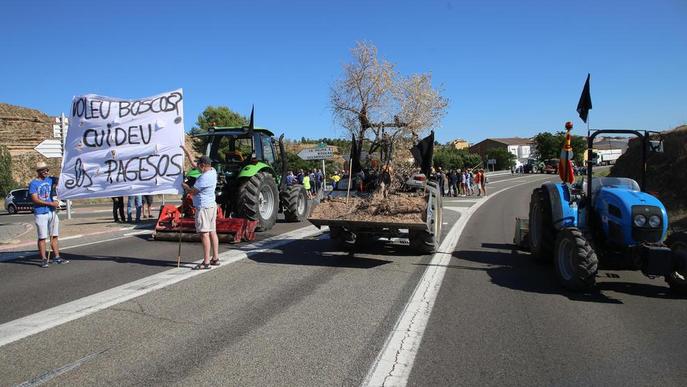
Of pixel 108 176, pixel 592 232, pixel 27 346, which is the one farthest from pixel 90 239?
pixel 592 232

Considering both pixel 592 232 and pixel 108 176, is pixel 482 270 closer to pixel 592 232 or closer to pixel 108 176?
pixel 592 232

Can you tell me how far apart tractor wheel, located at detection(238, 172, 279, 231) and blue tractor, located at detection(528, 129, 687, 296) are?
6745 mm

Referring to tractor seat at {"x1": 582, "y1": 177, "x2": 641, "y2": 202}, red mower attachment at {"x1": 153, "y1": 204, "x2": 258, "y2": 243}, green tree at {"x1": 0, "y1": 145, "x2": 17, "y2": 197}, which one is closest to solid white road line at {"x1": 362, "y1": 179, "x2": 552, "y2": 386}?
tractor seat at {"x1": 582, "y1": 177, "x2": 641, "y2": 202}

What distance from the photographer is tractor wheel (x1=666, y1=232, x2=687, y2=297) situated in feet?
18.8

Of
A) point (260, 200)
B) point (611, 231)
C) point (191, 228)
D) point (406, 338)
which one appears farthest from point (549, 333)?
point (260, 200)

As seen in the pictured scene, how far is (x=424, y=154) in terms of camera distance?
10086 mm

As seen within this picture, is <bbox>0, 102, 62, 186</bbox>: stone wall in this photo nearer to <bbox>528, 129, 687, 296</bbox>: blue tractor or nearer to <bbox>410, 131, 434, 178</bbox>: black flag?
<bbox>410, 131, 434, 178</bbox>: black flag

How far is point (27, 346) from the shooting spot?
14.2ft

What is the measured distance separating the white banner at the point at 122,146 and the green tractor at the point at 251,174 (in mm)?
3192

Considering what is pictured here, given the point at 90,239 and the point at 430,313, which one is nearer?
the point at 430,313

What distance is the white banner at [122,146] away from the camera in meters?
8.36

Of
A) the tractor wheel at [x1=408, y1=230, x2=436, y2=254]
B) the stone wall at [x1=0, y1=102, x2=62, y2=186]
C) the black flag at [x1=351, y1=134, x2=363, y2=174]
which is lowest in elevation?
the tractor wheel at [x1=408, y1=230, x2=436, y2=254]

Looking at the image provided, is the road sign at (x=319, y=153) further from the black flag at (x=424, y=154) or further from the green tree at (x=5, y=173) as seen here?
the green tree at (x=5, y=173)

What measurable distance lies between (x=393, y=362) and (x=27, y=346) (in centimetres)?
328
